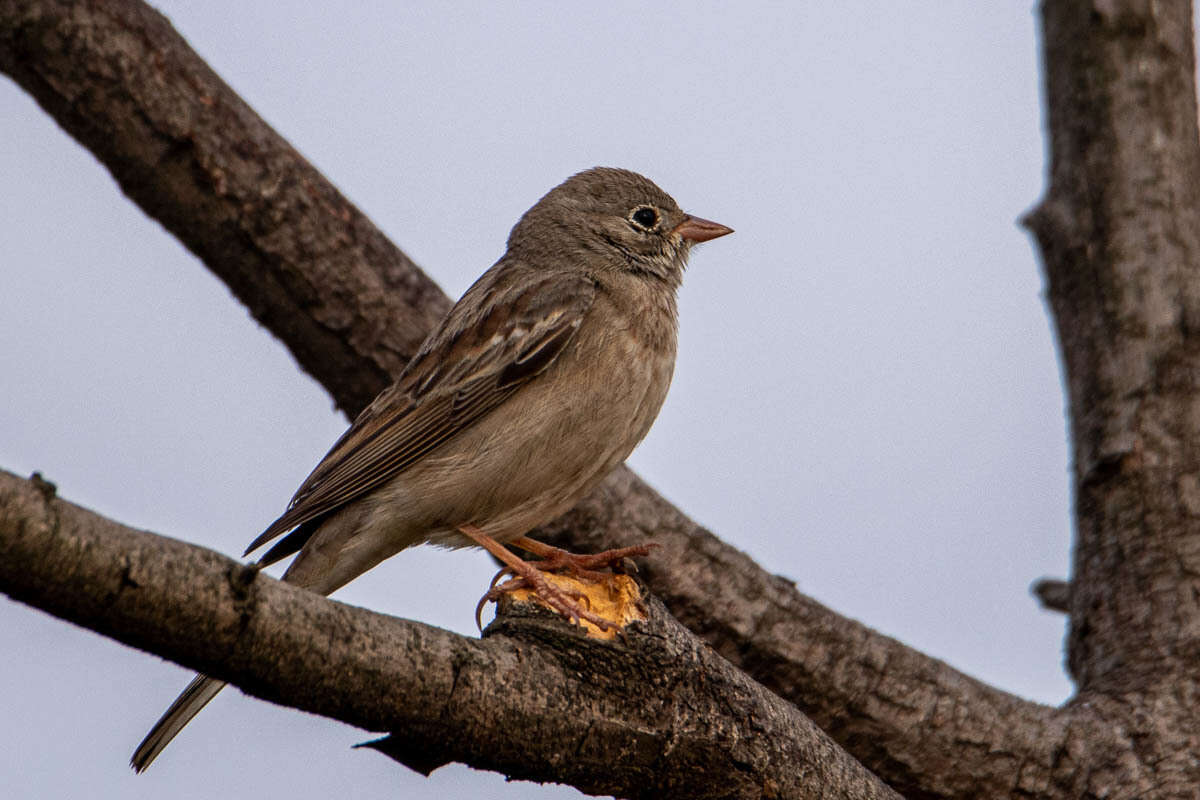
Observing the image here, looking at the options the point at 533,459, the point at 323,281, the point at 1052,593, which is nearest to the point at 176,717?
the point at 533,459

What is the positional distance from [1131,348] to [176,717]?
5.04 m

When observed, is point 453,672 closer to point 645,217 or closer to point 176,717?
point 176,717

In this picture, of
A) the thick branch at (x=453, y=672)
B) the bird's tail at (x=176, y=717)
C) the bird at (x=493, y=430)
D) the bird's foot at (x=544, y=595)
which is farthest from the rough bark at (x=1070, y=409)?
the bird's tail at (x=176, y=717)

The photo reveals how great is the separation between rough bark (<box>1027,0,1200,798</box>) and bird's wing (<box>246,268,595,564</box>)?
9.33ft

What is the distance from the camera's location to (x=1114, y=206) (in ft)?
24.5

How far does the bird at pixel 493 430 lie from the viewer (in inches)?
226

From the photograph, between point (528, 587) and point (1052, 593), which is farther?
point (1052, 593)

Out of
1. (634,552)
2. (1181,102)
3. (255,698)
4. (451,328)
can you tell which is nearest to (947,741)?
(634,552)

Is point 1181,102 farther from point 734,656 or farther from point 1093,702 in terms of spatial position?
point 734,656

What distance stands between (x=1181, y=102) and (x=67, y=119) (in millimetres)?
5844

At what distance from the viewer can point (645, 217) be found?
7.33 meters

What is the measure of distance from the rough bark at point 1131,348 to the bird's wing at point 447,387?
2.84 m

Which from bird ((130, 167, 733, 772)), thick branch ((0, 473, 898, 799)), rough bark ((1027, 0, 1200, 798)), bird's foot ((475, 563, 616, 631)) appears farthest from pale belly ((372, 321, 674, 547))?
rough bark ((1027, 0, 1200, 798))

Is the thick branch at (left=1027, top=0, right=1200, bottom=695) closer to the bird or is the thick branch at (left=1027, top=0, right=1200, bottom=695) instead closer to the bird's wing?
the bird
